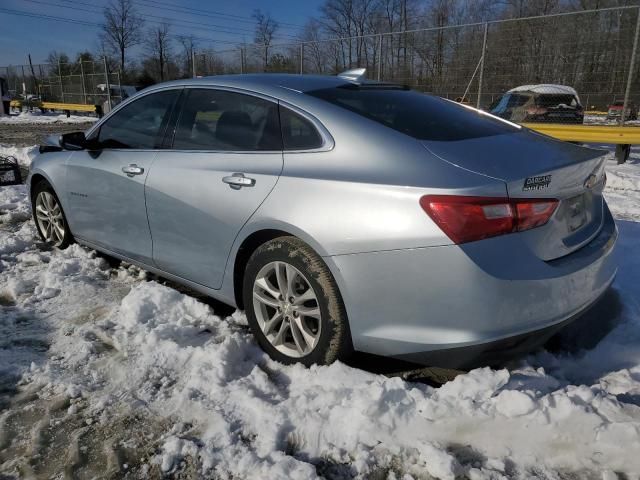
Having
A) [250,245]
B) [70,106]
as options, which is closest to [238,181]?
[250,245]

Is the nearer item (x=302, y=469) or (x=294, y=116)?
(x=302, y=469)

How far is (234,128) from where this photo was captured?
2.98 metres

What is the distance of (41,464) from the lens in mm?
2047

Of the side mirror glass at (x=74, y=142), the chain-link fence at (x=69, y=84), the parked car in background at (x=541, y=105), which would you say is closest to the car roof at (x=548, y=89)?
the parked car in background at (x=541, y=105)

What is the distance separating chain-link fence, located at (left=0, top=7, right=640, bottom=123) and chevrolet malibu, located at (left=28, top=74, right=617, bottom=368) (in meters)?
7.25

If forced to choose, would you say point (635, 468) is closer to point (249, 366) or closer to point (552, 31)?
point (249, 366)

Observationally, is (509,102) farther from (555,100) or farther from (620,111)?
(620,111)

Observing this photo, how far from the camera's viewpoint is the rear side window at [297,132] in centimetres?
258

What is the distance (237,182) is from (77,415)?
4.47 feet

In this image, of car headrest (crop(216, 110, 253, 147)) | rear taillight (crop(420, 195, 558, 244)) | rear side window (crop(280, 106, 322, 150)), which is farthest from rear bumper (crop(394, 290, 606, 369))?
car headrest (crop(216, 110, 253, 147))

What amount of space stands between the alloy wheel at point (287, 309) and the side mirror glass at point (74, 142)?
218 centimetres

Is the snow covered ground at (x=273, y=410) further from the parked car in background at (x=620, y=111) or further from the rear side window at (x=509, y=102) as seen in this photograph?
the rear side window at (x=509, y=102)

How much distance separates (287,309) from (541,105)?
9200mm

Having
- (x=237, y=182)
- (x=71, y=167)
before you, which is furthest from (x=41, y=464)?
(x=71, y=167)
